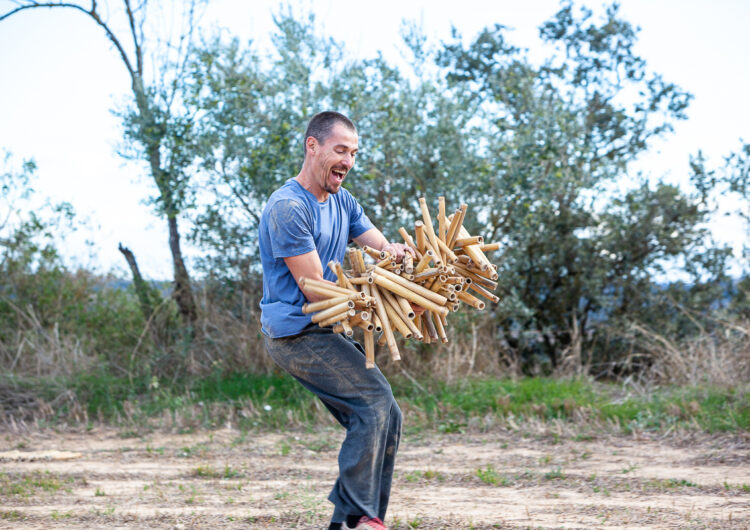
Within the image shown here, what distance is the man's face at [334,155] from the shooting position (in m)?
3.85

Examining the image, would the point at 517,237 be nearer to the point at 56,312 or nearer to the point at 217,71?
the point at 217,71

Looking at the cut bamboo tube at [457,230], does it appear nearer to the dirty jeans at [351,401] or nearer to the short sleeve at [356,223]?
the short sleeve at [356,223]

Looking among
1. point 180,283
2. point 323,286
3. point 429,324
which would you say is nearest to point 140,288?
point 180,283

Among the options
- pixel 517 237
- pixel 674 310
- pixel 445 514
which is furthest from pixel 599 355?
pixel 445 514

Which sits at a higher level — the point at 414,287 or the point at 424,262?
the point at 424,262

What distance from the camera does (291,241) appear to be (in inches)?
143

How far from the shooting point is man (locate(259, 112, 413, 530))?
378cm

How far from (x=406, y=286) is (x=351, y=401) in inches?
25.7

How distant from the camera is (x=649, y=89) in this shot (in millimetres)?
12219

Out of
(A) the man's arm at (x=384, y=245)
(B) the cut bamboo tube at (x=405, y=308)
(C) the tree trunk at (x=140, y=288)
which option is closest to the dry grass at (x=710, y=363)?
(A) the man's arm at (x=384, y=245)

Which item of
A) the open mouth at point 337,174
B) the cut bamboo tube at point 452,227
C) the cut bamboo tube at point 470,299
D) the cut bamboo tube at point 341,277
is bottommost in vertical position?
the cut bamboo tube at point 470,299

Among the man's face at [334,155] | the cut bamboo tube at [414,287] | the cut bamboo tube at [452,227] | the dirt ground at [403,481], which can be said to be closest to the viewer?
the cut bamboo tube at [414,287]

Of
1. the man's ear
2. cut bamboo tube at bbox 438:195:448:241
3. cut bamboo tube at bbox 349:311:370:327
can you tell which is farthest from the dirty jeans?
the man's ear

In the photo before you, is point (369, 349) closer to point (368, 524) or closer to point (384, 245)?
point (384, 245)
